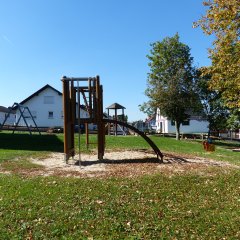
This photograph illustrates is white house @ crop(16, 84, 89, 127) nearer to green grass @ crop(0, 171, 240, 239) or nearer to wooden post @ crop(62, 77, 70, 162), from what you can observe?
wooden post @ crop(62, 77, 70, 162)

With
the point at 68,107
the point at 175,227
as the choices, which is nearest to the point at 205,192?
the point at 175,227

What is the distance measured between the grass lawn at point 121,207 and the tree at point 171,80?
2826 centimetres

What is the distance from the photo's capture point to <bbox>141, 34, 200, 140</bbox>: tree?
128 feet

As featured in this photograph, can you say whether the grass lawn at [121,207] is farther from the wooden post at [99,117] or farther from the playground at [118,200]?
the wooden post at [99,117]

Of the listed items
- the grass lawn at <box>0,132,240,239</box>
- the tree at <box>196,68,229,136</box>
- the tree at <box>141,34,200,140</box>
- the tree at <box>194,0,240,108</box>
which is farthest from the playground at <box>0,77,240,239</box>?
the tree at <box>196,68,229,136</box>

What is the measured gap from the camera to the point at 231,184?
10141 millimetres

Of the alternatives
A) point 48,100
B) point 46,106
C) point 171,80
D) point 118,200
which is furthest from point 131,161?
point 48,100

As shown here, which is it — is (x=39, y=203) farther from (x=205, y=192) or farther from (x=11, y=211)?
(x=205, y=192)

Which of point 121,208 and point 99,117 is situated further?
point 99,117

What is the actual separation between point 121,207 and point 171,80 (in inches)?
1270

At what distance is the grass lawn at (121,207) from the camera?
656cm

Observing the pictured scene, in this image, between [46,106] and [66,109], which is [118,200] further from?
[46,106]

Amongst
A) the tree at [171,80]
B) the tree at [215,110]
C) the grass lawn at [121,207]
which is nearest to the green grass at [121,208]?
the grass lawn at [121,207]

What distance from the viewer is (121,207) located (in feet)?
25.7
